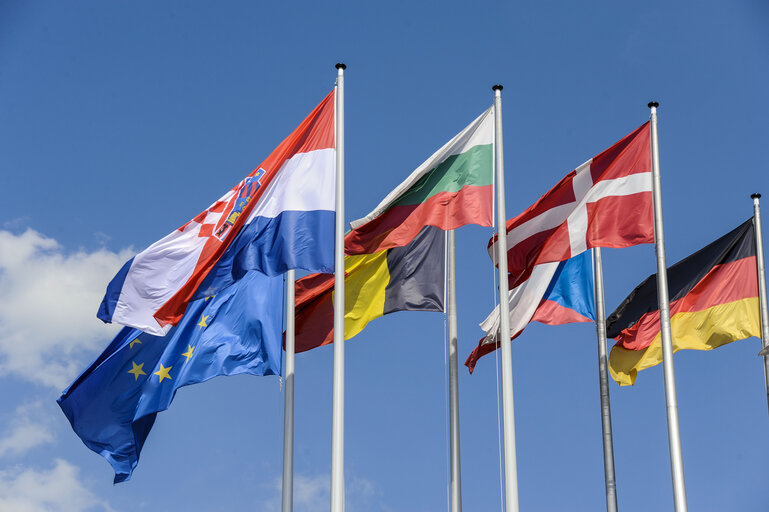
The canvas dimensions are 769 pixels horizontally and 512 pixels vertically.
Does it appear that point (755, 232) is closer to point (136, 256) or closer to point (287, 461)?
point (287, 461)

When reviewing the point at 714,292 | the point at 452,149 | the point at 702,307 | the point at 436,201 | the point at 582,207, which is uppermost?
the point at 452,149

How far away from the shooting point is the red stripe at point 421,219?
20422 mm

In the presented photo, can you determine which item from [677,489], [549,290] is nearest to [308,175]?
[549,290]

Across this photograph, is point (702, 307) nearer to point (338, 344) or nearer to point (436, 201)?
point (436, 201)

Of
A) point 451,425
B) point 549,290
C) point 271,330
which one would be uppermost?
point 549,290

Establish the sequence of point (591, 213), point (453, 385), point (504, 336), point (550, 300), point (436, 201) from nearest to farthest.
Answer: point (504, 336) < point (436, 201) < point (453, 385) < point (591, 213) < point (550, 300)

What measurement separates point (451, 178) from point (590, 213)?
3120mm

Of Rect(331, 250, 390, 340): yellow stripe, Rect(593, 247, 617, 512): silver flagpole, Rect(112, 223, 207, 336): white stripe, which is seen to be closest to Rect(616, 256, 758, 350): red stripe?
Rect(593, 247, 617, 512): silver flagpole

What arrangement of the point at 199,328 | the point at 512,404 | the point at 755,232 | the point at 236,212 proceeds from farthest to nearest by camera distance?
the point at 755,232
the point at 199,328
the point at 236,212
the point at 512,404

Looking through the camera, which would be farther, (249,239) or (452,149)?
(452,149)

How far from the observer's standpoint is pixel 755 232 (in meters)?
23.5

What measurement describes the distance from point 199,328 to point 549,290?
8168 mm

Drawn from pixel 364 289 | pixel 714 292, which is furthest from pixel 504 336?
pixel 714 292

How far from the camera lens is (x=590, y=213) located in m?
21.7
